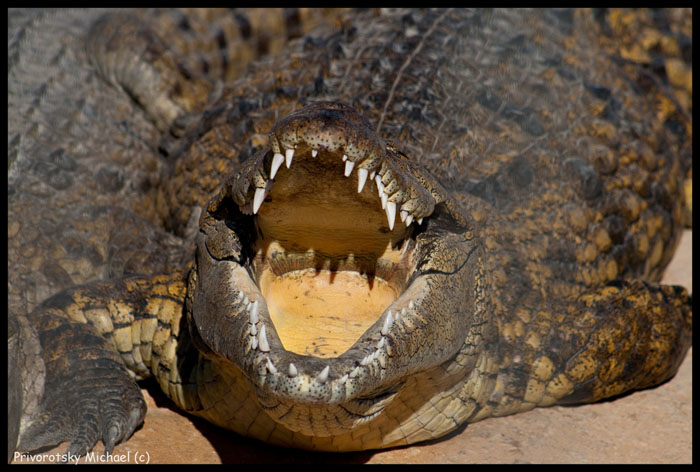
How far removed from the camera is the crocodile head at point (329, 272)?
281cm

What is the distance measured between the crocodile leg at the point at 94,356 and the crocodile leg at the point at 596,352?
1415mm

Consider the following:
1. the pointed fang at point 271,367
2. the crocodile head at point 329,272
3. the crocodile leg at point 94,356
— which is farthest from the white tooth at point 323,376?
the crocodile leg at point 94,356

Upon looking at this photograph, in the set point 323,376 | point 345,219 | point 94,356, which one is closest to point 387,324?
point 323,376

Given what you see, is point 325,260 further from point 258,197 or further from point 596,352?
point 596,352

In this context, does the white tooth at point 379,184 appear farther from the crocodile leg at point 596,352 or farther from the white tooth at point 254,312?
the crocodile leg at point 596,352

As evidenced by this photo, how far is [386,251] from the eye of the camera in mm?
3410

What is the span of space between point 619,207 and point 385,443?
6.18 feet

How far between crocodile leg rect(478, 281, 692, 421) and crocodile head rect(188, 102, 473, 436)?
0.64 m

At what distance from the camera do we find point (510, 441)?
3555 mm

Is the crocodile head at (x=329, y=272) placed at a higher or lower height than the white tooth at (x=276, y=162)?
lower

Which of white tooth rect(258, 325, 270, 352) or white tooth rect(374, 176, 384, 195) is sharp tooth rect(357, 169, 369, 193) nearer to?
white tooth rect(374, 176, 384, 195)

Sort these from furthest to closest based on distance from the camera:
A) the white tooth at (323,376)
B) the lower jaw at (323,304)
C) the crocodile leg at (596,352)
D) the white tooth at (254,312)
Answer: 1. the crocodile leg at (596,352)
2. the lower jaw at (323,304)
3. the white tooth at (254,312)
4. the white tooth at (323,376)

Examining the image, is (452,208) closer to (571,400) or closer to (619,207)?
(571,400)

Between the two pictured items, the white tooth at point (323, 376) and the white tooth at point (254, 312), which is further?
the white tooth at point (254, 312)
